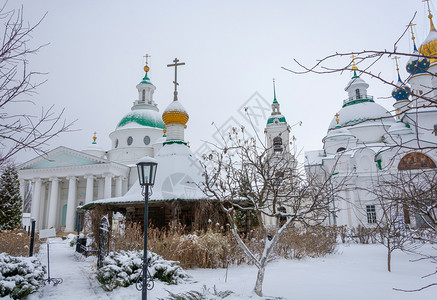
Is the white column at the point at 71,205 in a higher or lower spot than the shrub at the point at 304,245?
higher

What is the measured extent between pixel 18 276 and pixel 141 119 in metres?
33.2

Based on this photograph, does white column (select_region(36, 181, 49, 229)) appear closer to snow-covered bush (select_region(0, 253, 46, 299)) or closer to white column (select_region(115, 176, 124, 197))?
white column (select_region(115, 176, 124, 197))

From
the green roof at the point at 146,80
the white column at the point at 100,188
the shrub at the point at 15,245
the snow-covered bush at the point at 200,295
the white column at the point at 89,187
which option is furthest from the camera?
the green roof at the point at 146,80

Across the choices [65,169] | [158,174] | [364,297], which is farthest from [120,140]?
[364,297]

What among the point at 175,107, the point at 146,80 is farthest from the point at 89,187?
the point at 175,107

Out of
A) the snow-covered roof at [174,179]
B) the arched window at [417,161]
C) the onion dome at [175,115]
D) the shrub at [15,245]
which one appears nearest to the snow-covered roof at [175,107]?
the onion dome at [175,115]

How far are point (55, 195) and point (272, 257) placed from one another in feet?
94.9

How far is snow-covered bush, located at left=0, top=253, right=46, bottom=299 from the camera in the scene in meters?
6.02

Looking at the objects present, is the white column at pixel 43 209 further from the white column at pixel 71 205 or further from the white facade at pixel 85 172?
the white column at pixel 71 205

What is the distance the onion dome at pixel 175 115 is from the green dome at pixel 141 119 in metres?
22.9

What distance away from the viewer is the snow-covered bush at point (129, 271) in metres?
7.04

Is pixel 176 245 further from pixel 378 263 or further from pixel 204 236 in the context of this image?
pixel 378 263

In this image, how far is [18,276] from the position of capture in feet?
21.0

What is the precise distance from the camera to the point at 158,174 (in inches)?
552
